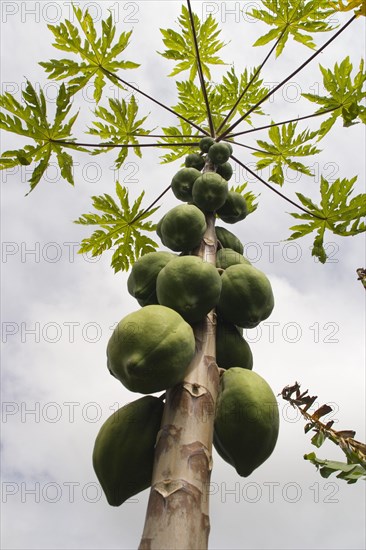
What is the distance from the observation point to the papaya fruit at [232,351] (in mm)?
2396

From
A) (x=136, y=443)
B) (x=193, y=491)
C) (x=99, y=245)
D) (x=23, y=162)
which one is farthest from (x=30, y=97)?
(x=193, y=491)

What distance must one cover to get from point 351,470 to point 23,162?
8.61 ft

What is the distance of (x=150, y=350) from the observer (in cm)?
189

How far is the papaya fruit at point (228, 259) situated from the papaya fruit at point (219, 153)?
832 mm

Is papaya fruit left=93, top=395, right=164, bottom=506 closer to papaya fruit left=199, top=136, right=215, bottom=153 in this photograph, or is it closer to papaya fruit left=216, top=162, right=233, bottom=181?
papaya fruit left=216, top=162, right=233, bottom=181

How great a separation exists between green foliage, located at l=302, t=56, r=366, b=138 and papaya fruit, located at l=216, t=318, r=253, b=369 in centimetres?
200

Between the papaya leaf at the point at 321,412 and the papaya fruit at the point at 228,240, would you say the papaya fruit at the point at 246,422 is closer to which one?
the papaya leaf at the point at 321,412

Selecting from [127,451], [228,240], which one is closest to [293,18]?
[228,240]

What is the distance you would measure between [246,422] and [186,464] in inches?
14.7

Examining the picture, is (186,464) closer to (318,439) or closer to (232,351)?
(232,351)

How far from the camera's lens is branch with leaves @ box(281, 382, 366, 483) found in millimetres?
2512

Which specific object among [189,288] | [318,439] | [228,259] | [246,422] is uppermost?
[228,259]

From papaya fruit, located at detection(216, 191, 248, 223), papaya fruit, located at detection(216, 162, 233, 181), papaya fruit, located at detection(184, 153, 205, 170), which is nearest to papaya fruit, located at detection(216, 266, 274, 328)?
papaya fruit, located at detection(216, 191, 248, 223)

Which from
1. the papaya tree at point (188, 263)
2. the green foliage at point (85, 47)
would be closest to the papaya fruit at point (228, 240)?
the papaya tree at point (188, 263)
